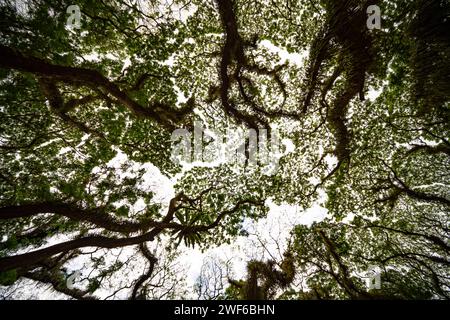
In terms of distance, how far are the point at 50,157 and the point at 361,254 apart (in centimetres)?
1665

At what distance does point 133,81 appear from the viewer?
310 inches

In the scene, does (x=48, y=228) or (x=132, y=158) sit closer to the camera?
(x=48, y=228)

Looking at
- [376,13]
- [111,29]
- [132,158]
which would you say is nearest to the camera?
[376,13]

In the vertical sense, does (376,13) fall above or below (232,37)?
below

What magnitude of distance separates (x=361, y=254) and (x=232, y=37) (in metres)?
13.0
